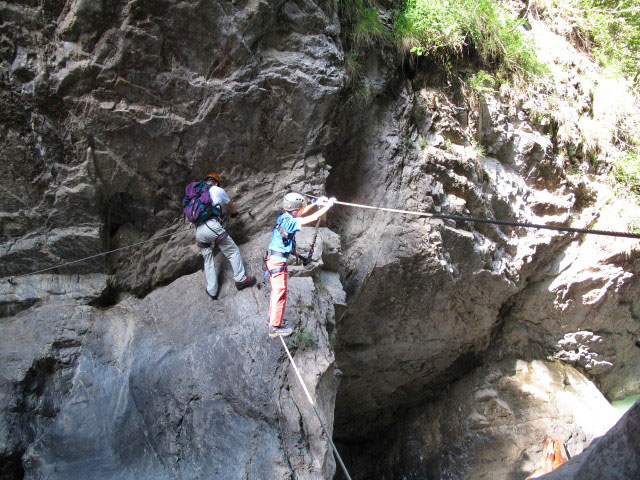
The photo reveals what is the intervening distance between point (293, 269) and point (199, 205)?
1.48 m

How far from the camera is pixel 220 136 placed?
5770 mm

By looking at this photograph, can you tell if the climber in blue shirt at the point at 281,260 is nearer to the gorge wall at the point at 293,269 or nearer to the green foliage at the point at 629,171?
the gorge wall at the point at 293,269

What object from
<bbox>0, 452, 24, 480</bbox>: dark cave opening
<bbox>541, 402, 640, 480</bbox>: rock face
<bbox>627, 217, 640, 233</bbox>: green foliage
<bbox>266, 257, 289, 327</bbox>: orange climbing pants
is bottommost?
<bbox>0, 452, 24, 480</bbox>: dark cave opening

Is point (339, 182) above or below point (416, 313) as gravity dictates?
above

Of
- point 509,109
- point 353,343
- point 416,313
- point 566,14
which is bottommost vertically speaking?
point 353,343

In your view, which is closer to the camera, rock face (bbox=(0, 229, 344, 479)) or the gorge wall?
rock face (bbox=(0, 229, 344, 479))

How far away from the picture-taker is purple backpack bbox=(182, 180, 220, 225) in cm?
520

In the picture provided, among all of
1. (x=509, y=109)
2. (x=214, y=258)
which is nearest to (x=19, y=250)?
(x=214, y=258)

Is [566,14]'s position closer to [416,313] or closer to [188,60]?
[416,313]

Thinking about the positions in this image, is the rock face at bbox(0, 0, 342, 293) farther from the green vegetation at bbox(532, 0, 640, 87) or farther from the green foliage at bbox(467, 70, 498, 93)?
the green vegetation at bbox(532, 0, 640, 87)

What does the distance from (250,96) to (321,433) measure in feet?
14.2

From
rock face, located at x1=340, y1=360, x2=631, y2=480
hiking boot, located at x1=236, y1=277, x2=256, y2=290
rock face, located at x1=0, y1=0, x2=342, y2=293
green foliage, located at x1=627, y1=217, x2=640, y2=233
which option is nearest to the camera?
rock face, located at x1=0, y1=0, x2=342, y2=293

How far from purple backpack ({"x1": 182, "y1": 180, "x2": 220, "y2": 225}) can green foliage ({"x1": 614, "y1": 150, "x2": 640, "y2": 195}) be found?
813 cm

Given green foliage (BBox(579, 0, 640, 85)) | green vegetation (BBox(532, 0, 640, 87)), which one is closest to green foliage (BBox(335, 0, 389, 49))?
green vegetation (BBox(532, 0, 640, 87))
